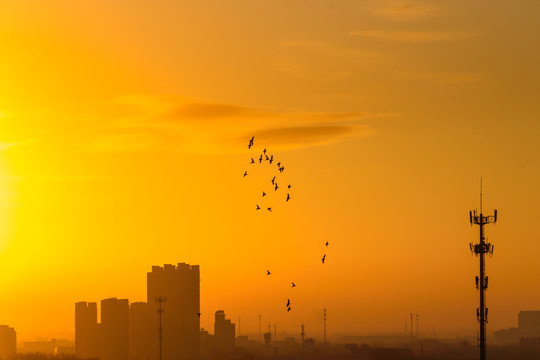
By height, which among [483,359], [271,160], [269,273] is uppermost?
[271,160]

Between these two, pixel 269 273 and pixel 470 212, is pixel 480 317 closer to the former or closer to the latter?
pixel 470 212

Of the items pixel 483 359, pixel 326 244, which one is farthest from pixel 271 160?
pixel 483 359

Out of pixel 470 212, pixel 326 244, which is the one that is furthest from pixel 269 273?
pixel 470 212

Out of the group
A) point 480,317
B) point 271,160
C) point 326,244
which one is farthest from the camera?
point 326,244

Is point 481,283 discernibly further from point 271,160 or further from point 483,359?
point 271,160

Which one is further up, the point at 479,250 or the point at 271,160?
the point at 271,160

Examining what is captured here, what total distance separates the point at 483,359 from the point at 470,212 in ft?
52.2

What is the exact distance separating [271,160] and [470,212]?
86.9 ft

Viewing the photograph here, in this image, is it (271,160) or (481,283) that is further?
(481,283)

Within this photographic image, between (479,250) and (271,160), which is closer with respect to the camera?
(271,160)

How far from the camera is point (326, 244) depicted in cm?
14075

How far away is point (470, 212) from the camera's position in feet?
447

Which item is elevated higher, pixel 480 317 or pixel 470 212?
pixel 470 212

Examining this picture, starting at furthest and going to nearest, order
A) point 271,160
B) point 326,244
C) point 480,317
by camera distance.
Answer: point 326,244, point 480,317, point 271,160
